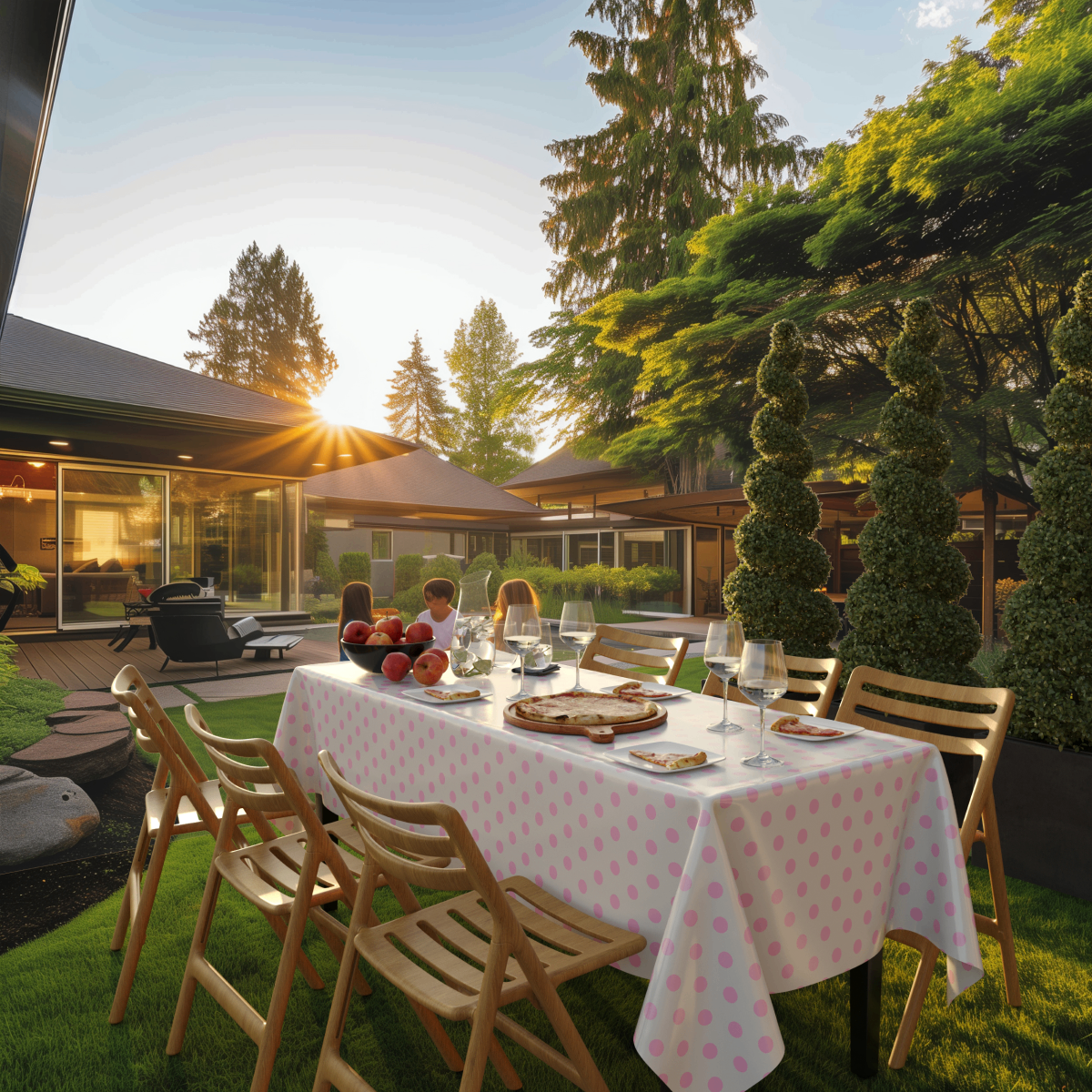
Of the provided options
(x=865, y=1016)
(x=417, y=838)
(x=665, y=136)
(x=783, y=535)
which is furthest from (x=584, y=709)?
(x=665, y=136)

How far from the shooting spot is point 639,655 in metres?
3.74

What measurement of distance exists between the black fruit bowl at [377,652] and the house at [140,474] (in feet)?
23.8

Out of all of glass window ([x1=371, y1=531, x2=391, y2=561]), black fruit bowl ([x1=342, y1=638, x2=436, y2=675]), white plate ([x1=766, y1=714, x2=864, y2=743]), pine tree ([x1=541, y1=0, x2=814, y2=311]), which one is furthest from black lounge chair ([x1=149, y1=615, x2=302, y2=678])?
pine tree ([x1=541, y1=0, x2=814, y2=311])

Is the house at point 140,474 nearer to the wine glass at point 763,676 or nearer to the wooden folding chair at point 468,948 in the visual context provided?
the wooden folding chair at point 468,948

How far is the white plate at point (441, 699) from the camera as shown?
2.55 m

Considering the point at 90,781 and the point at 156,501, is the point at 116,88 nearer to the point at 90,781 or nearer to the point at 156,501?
the point at 156,501

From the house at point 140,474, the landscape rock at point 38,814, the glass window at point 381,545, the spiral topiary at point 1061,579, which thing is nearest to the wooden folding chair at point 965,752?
the spiral topiary at point 1061,579

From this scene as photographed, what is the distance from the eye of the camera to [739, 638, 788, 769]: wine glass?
1.82m

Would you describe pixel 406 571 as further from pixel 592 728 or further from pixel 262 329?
pixel 262 329

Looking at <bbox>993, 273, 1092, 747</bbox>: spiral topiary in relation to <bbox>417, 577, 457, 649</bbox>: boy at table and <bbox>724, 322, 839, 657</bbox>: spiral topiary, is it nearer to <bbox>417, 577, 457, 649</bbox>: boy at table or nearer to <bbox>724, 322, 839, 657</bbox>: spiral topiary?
<bbox>724, 322, 839, 657</bbox>: spiral topiary

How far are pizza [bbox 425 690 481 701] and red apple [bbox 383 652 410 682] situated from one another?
26 centimetres

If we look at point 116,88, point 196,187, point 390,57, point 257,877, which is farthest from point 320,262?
point 257,877

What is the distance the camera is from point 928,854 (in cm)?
196

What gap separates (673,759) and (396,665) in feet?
4.77
